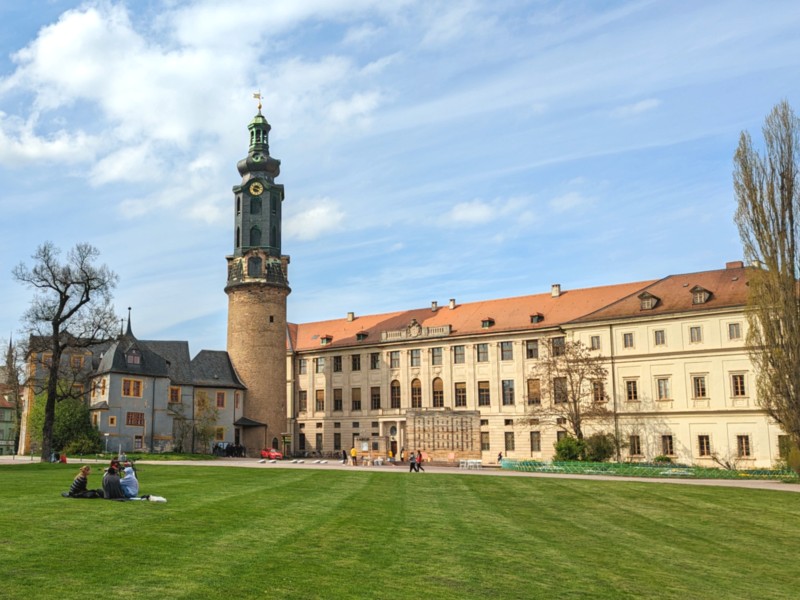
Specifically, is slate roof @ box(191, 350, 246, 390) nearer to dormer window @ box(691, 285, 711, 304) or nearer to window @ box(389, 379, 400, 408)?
window @ box(389, 379, 400, 408)

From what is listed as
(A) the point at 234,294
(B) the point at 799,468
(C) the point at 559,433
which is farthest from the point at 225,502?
(A) the point at 234,294

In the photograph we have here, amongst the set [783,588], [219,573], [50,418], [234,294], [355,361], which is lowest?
[783,588]

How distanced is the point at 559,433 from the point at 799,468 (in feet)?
96.2

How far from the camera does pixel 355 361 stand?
86.1 metres

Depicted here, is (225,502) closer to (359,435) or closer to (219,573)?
(219,573)

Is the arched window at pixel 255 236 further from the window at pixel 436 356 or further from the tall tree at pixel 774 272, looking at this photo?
the tall tree at pixel 774 272

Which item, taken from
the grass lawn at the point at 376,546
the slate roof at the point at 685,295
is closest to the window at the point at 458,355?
the slate roof at the point at 685,295

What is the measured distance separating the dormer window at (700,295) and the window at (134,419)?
4692 centimetres

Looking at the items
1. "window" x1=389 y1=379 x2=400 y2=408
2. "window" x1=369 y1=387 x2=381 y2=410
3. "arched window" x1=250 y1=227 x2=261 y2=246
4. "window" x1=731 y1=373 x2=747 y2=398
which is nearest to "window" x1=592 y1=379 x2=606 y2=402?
"window" x1=731 y1=373 x2=747 y2=398

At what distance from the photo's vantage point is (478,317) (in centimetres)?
8012

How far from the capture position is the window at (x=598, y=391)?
221ft

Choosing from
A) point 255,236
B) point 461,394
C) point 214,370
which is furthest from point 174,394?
point 461,394

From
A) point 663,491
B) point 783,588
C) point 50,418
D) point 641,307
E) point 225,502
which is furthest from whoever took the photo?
point 641,307

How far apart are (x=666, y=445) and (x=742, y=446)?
5882 millimetres
